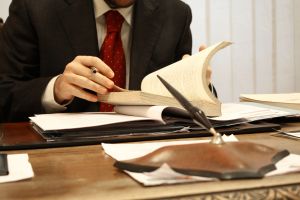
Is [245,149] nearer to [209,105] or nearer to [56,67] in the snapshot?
[209,105]

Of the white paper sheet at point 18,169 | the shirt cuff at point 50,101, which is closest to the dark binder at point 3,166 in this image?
the white paper sheet at point 18,169

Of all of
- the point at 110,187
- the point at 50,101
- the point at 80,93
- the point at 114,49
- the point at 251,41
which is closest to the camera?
the point at 110,187

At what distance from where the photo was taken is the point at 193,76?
3.21ft

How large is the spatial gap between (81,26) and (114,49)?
5.1 inches

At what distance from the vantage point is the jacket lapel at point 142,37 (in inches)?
59.2

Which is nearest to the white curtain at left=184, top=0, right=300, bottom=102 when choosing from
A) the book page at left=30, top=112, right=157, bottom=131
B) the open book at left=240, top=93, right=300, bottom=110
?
the open book at left=240, top=93, right=300, bottom=110

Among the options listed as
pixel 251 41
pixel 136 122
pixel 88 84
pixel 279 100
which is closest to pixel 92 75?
pixel 88 84

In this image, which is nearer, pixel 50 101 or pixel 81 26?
pixel 50 101

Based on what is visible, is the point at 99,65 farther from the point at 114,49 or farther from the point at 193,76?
the point at 114,49

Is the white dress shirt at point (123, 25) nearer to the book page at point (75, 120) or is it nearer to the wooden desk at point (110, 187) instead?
the book page at point (75, 120)

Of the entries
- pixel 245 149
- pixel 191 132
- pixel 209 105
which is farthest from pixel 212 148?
pixel 209 105

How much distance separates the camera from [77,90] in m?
1.06

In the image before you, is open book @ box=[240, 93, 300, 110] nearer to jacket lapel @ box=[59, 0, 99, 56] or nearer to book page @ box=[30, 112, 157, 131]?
book page @ box=[30, 112, 157, 131]

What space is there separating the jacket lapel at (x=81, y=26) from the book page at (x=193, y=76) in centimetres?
47
